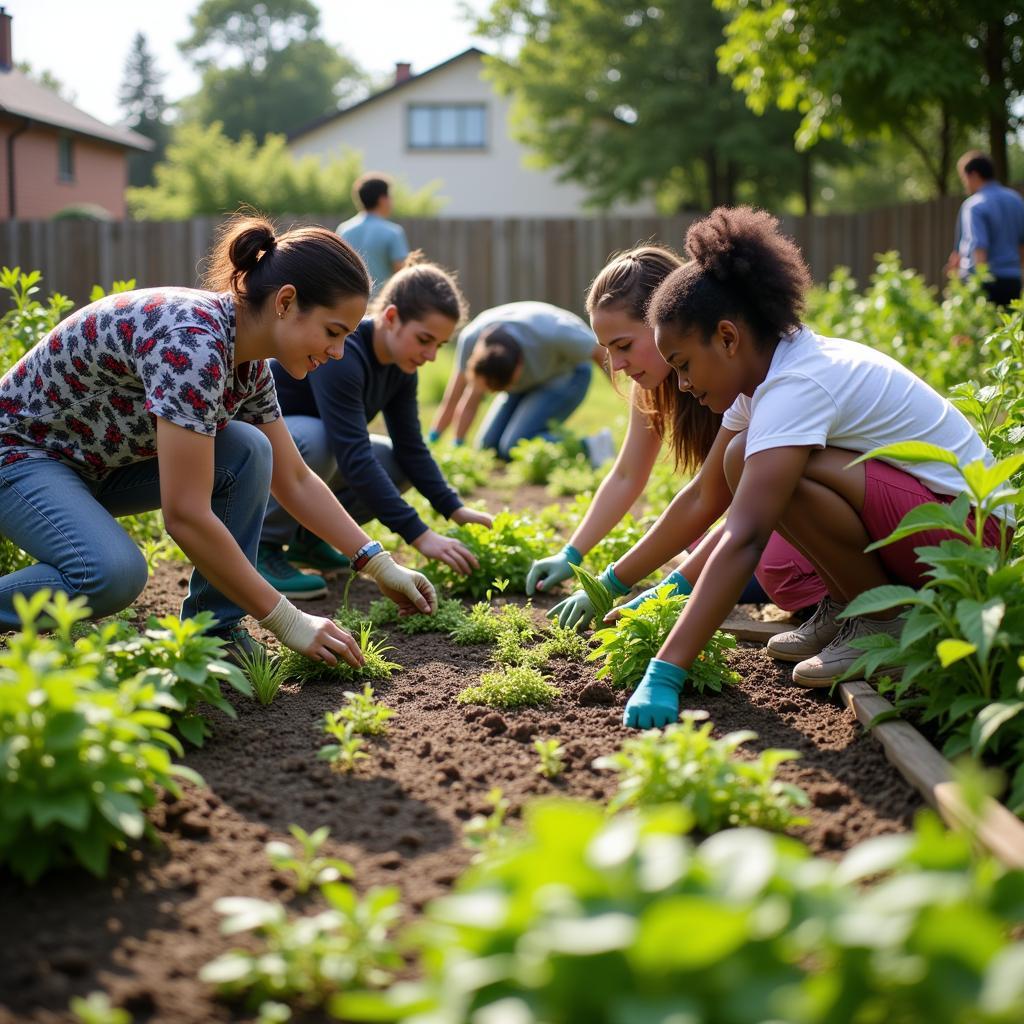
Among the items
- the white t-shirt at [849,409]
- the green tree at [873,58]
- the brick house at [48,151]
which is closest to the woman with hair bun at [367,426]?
the white t-shirt at [849,409]

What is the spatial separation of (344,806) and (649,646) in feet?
3.34

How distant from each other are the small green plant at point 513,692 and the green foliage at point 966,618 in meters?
0.86

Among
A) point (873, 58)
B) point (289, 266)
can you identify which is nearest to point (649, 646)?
point (289, 266)

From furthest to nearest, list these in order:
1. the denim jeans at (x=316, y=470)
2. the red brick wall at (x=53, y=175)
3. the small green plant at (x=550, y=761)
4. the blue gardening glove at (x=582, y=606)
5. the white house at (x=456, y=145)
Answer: the white house at (x=456, y=145) < the red brick wall at (x=53, y=175) < the denim jeans at (x=316, y=470) < the blue gardening glove at (x=582, y=606) < the small green plant at (x=550, y=761)

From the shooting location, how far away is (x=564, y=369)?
7.67 meters

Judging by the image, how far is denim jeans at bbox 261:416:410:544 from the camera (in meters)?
4.46

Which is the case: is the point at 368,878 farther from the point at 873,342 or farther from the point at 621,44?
the point at 621,44

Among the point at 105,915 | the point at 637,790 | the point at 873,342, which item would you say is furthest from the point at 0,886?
the point at 873,342

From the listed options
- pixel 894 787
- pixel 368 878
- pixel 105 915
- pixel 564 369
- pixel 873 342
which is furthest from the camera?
pixel 564 369

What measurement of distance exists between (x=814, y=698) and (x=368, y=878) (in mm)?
1529

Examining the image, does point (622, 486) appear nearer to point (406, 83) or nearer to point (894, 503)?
point (894, 503)

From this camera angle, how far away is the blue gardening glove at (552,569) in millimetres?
3960

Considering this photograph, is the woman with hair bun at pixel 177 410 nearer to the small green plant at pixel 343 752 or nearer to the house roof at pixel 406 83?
the small green plant at pixel 343 752

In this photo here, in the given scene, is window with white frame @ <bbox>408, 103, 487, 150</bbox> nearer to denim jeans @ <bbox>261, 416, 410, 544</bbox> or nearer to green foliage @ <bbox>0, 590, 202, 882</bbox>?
denim jeans @ <bbox>261, 416, 410, 544</bbox>
